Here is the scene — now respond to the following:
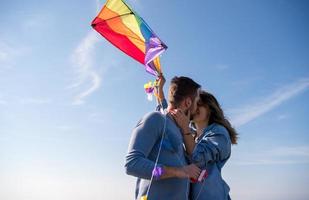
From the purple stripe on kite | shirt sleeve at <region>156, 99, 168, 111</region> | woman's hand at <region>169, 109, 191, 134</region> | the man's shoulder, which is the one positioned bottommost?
the man's shoulder

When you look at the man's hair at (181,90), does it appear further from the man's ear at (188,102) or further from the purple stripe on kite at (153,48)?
the purple stripe on kite at (153,48)

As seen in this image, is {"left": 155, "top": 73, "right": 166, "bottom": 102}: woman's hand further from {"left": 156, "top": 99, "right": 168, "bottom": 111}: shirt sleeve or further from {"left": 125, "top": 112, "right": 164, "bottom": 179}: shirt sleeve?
{"left": 125, "top": 112, "right": 164, "bottom": 179}: shirt sleeve

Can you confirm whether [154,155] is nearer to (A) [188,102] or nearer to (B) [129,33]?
(A) [188,102]

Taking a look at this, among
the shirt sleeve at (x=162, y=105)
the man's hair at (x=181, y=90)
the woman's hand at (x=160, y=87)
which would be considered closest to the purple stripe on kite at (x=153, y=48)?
the woman's hand at (x=160, y=87)

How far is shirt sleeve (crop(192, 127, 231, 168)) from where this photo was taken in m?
4.69

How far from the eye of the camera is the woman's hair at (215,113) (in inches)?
221

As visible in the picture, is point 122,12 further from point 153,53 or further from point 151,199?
point 151,199

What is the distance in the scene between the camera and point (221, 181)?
5.04m

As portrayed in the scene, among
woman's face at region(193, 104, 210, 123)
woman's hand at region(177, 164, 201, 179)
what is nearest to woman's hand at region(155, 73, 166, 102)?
woman's face at region(193, 104, 210, 123)

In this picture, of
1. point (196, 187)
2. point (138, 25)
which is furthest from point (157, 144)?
point (138, 25)

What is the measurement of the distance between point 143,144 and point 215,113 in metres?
2.33

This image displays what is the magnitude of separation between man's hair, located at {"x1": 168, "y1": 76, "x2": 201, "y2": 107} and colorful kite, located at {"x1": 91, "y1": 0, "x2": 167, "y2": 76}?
0.94m

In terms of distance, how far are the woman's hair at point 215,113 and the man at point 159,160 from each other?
1.75 metres

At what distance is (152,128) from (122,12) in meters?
2.22
